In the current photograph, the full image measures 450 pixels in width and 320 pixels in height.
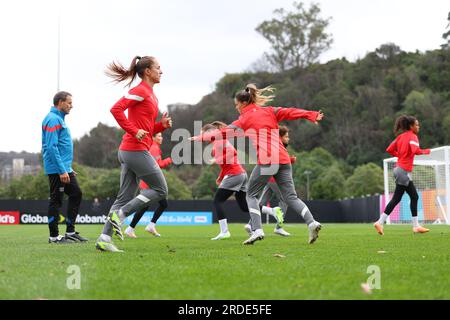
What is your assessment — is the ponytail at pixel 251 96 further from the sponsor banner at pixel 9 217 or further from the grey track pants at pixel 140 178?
the sponsor banner at pixel 9 217

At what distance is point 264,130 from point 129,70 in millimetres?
2203

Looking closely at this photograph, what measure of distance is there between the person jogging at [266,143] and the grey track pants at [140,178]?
5.04ft

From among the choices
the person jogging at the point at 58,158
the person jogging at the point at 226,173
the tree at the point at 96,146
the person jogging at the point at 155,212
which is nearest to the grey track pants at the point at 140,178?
the person jogging at the point at 58,158

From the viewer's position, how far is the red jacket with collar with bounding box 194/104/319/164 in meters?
9.16

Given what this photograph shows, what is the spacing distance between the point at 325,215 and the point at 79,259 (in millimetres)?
41863

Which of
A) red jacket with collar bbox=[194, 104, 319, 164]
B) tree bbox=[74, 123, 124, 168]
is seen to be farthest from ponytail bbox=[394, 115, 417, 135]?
tree bbox=[74, 123, 124, 168]

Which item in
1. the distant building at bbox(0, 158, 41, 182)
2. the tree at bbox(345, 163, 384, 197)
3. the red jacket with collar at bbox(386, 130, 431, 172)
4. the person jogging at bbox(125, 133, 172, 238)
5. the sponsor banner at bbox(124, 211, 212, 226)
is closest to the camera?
the red jacket with collar at bbox(386, 130, 431, 172)

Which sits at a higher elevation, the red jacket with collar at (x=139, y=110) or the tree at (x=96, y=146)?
the tree at (x=96, y=146)

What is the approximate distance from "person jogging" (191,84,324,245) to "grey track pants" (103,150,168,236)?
1.54m

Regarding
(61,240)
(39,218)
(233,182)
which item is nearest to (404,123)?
(233,182)

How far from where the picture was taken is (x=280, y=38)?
10475 centimetres

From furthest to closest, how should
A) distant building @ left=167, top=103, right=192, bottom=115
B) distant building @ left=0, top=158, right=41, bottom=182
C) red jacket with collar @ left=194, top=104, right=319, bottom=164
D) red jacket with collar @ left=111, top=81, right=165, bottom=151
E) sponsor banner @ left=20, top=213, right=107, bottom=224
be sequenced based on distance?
distant building @ left=167, top=103, right=192, bottom=115 < distant building @ left=0, top=158, right=41, bottom=182 < sponsor banner @ left=20, top=213, right=107, bottom=224 < red jacket with collar @ left=194, top=104, right=319, bottom=164 < red jacket with collar @ left=111, top=81, right=165, bottom=151

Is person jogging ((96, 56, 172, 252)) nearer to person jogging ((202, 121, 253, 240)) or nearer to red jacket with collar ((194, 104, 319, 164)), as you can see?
red jacket with collar ((194, 104, 319, 164))

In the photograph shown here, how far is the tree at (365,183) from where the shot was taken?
67.0 metres
